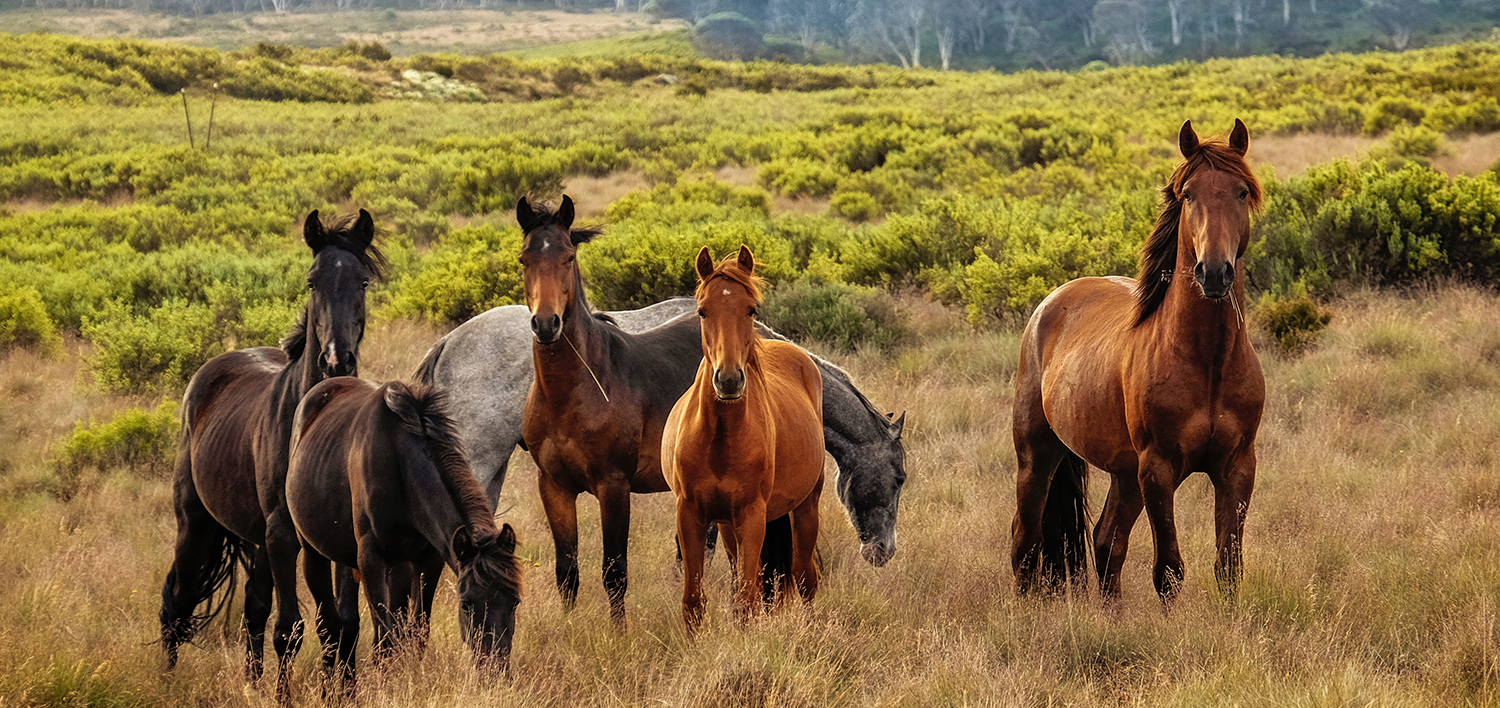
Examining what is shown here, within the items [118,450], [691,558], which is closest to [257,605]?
[691,558]

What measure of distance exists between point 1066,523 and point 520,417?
3010mm

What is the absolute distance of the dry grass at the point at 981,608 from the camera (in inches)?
154

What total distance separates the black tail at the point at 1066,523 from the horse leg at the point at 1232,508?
106 centimetres

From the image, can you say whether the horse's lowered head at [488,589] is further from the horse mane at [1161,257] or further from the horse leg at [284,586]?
the horse mane at [1161,257]

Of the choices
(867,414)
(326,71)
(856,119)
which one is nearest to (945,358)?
(867,414)

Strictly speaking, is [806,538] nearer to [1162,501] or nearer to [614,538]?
[614,538]

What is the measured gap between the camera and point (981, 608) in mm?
5141

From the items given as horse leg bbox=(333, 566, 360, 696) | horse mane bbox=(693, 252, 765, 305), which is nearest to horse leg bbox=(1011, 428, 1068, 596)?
horse mane bbox=(693, 252, 765, 305)

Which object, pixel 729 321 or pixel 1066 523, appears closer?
pixel 729 321

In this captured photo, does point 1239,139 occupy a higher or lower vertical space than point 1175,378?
higher

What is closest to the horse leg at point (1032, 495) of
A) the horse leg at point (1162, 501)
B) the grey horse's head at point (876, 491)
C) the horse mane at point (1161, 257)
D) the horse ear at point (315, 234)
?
the grey horse's head at point (876, 491)

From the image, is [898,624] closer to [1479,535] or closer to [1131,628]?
[1131,628]

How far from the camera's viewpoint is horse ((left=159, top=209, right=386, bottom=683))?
4469 millimetres

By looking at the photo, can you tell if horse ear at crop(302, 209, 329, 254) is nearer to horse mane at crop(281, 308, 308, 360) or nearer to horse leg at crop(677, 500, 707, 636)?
horse mane at crop(281, 308, 308, 360)
